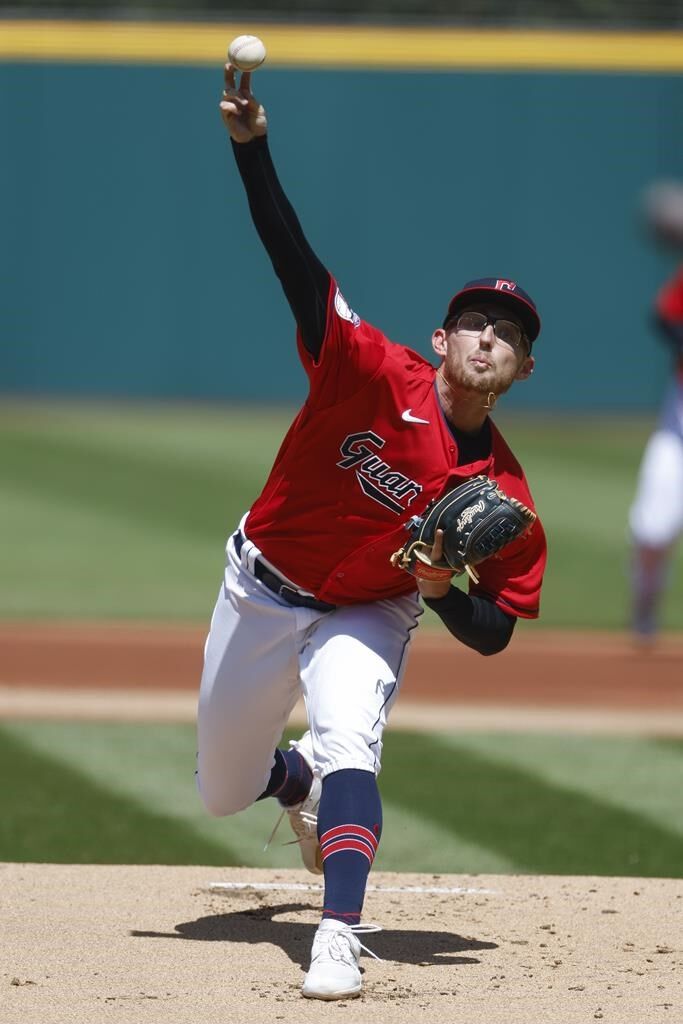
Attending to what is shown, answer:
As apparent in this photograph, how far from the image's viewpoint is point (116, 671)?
29.4ft

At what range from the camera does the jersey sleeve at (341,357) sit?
4352 millimetres

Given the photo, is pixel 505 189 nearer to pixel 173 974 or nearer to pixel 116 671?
pixel 116 671

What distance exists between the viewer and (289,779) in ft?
16.9

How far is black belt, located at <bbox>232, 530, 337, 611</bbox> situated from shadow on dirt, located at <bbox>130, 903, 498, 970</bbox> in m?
0.90

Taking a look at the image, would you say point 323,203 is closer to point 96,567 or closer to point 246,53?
point 96,567

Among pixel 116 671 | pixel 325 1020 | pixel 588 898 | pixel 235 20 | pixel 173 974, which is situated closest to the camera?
pixel 325 1020

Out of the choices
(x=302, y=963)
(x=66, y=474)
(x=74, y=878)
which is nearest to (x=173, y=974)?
(x=302, y=963)

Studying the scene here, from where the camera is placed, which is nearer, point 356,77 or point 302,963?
point 302,963

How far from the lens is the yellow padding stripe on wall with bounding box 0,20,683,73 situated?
1955 centimetres

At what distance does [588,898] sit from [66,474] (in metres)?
11.2

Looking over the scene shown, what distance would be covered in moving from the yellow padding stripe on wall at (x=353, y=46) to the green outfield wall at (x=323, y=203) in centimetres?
3

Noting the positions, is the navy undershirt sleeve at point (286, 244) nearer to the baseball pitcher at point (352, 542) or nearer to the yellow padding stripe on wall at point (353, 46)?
the baseball pitcher at point (352, 542)

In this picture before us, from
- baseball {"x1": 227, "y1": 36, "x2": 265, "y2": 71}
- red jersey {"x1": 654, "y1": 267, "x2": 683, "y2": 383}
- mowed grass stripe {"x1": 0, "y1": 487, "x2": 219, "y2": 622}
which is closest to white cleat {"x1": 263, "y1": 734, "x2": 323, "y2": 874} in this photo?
baseball {"x1": 227, "y1": 36, "x2": 265, "y2": 71}

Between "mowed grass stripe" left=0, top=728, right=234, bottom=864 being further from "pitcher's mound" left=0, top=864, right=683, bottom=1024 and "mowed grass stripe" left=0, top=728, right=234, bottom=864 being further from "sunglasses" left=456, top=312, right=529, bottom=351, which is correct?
"sunglasses" left=456, top=312, right=529, bottom=351
